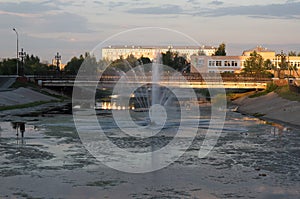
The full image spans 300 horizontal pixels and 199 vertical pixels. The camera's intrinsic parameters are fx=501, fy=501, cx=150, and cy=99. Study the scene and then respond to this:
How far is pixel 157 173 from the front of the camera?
1992 cm

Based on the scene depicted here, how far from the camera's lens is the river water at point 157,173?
649 inches

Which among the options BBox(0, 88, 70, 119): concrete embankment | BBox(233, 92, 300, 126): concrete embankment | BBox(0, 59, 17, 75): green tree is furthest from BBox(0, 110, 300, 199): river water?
BBox(0, 59, 17, 75): green tree

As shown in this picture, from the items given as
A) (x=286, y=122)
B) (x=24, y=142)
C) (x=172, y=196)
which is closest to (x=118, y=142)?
(x=24, y=142)

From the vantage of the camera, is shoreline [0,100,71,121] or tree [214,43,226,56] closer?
shoreline [0,100,71,121]

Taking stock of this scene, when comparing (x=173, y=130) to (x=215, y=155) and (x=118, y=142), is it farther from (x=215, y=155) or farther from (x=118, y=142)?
(x=215, y=155)

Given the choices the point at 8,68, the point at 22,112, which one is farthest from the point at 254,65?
the point at 22,112

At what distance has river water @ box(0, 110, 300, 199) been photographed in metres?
16.5

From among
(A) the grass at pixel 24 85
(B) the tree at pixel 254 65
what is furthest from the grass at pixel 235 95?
(A) the grass at pixel 24 85

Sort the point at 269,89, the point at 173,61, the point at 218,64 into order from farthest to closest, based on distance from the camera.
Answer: the point at 218,64
the point at 173,61
the point at 269,89

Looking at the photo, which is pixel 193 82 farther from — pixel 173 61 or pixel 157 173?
pixel 157 173

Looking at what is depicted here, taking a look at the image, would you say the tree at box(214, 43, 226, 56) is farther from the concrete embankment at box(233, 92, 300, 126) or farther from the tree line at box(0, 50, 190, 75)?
the concrete embankment at box(233, 92, 300, 126)

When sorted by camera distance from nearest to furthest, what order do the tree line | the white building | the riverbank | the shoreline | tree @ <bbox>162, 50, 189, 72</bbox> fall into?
1. the shoreline
2. the riverbank
3. the tree line
4. tree @ <bbox>162, 50, 189, 72</bbox>
5. the white building

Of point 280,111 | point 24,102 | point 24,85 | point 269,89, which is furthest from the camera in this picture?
point 24,85

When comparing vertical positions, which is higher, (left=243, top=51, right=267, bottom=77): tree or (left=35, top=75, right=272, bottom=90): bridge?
(left=243, top=51, right=267, bottom=77): tree
